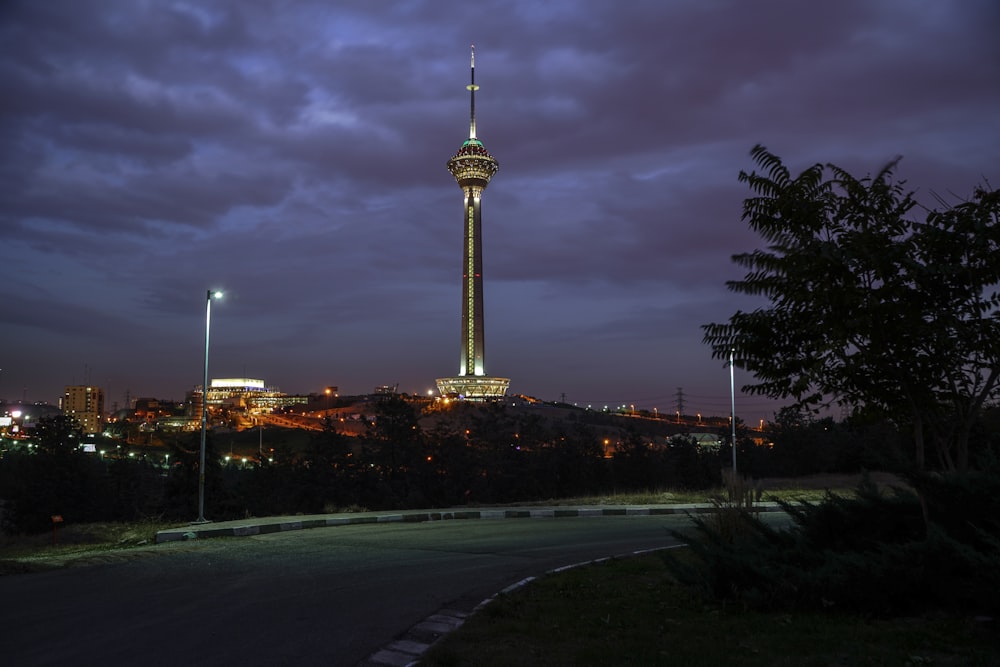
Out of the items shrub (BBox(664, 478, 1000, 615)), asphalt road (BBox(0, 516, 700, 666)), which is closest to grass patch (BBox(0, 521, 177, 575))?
asphalt road (BBox(0, 516, 700, 666))

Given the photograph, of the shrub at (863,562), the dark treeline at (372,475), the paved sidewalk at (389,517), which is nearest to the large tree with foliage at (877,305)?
the shrub at (863,562)

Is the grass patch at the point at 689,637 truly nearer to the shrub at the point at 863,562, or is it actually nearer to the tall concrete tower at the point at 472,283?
the shrub at the point at 863,562

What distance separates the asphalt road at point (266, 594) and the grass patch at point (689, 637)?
1.06 meters

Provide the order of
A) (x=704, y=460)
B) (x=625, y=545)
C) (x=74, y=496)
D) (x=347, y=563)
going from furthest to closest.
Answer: (x=704, y=460) → (x=74, y=496) → (x=625, y=545) → (x=347, y=563)

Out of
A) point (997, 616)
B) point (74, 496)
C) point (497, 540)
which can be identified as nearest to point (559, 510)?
point (497, 540)

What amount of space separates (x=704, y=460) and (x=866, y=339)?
4885 cm

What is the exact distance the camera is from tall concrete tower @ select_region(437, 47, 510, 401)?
156750mm

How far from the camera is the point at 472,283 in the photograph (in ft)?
514

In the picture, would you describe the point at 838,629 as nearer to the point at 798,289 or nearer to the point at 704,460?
the point at 798,289

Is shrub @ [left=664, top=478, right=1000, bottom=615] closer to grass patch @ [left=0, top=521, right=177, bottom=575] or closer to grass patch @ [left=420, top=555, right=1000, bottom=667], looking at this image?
grass patch @ [left=420, top=555, right=1000, bottom=667]

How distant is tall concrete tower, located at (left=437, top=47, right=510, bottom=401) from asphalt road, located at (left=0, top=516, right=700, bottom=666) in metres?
141

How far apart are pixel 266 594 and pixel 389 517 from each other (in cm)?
1125

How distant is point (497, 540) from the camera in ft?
51.1

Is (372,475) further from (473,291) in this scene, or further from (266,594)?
(473,291)
